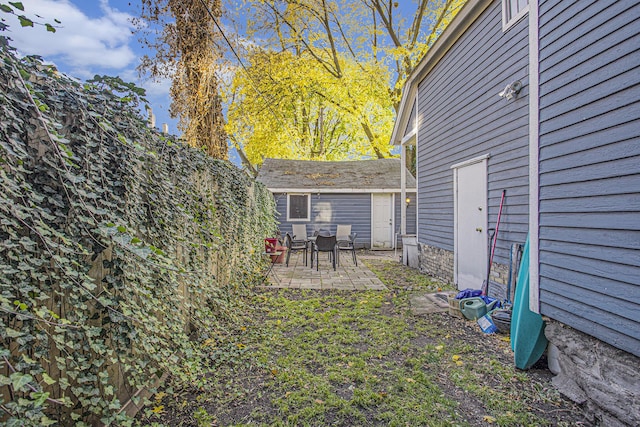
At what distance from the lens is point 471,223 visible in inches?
217

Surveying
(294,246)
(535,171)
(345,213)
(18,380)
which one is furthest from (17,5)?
(345,213)

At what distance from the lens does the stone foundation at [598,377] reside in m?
2.06

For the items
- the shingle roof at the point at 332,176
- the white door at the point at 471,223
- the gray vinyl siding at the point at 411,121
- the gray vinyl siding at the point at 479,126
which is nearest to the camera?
the gray vinyl siding at the point at 479,126

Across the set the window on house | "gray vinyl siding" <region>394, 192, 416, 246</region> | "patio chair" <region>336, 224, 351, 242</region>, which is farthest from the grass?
"gray vinyl siding" <region>394, 192, 416, 246</region>

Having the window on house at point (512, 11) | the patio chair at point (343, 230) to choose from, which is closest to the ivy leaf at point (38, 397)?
the window on house at point (512, 11)

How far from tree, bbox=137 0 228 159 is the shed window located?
663 centimetres

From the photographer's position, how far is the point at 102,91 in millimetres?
1876

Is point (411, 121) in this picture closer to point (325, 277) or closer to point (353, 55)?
point (325, 277)

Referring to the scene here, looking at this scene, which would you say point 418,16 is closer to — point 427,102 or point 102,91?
point 427,102

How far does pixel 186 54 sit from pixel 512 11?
5022 millimetres

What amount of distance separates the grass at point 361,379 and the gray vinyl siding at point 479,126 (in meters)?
1.89

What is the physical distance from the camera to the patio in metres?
6.06

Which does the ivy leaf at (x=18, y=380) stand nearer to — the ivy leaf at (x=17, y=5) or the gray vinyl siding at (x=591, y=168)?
the ivy leaf at (x=17, y=5)

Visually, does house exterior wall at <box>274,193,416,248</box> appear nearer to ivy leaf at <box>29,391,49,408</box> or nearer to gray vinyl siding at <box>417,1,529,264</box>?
gray vinyl siding at <box>417,1,529,264</box>
